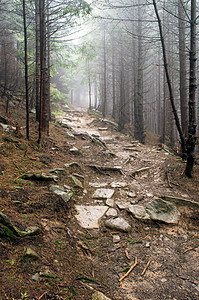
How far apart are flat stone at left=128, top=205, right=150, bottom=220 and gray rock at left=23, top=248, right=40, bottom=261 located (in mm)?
2158

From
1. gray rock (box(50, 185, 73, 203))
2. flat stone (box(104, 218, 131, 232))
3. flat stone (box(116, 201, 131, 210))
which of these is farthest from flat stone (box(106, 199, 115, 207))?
gray rock (box(50, 185, 73, 203))

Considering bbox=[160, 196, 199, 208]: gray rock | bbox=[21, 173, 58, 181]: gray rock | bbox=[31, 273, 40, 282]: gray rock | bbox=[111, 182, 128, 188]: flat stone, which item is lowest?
bbox=[111, 182, 128, 188]: flat stone

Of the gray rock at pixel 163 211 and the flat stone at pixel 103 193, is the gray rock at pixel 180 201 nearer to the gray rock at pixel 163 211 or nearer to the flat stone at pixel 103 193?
the gray rock at pixel 163 211

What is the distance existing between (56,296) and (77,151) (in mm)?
5859

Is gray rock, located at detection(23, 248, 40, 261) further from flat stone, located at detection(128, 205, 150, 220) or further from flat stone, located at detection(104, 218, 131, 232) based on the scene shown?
flat stone, located at detection(128, 205, 150, 220)

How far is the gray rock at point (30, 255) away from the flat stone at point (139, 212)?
2158 millimetres

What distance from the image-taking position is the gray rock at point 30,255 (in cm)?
180

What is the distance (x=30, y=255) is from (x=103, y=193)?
8.79 feet

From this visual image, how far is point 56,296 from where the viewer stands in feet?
5.11

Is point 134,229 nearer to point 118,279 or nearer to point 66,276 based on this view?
point 118,279

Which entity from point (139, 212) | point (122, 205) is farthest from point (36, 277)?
point (122, 205)

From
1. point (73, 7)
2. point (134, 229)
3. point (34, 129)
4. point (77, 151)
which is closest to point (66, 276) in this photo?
point (134, 229)

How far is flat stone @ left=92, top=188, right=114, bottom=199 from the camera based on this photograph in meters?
4.20

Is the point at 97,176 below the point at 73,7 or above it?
below
